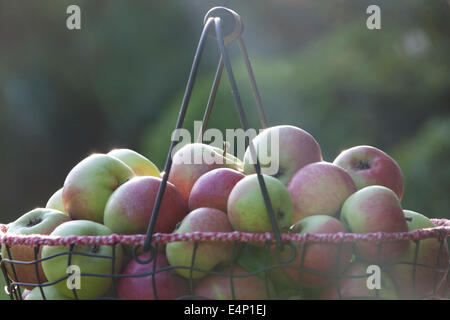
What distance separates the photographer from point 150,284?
2.20 ft

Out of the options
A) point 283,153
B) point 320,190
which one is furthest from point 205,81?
point 320,190

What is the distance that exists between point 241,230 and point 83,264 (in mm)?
207

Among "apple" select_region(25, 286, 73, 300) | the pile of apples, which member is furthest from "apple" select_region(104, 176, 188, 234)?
"apple" select_region(25, 286, 73, 300)

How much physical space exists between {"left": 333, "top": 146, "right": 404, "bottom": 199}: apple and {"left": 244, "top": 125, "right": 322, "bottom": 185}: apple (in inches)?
2.3

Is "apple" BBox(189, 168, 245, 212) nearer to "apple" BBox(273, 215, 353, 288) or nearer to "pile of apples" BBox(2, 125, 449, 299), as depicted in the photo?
Result: "pile of apples" BBox(2, 125, 449, 299)

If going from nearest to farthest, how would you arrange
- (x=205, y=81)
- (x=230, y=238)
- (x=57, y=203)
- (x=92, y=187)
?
(x=230, y=238) → (x=92, y=187) → (x=57, y=203) → (x=205, y=81)

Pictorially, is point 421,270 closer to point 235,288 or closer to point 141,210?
point 235,288

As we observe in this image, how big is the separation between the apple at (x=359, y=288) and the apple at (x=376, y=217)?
19 millimetres

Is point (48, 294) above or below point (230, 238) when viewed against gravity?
below

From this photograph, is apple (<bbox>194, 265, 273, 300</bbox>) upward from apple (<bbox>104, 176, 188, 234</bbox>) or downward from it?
A: downward

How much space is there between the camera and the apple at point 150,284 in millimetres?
665

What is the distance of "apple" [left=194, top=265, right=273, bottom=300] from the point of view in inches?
25.5

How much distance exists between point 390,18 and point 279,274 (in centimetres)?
232

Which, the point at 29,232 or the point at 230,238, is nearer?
the point at 230,238
